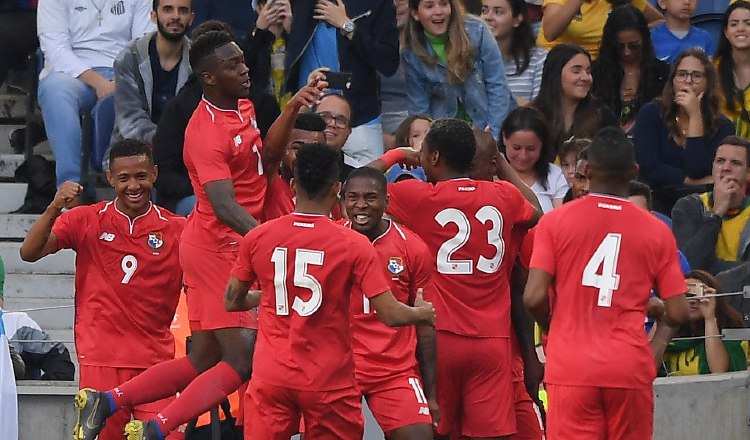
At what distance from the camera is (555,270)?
8.95 m

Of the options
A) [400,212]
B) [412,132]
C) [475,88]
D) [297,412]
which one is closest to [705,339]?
[412,132]

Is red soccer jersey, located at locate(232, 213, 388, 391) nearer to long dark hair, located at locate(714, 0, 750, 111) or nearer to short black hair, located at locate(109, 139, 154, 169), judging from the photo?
short black hair, located at locate(109, 139, 154, 169)

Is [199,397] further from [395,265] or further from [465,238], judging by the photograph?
[465,238]

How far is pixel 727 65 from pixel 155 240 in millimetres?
5159

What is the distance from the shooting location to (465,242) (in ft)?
33.1

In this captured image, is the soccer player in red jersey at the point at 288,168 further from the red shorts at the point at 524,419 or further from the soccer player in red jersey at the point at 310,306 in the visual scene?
the red shorts at the point at 524,419

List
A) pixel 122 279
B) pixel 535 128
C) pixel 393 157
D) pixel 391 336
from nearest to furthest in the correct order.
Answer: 1. pixel 391 336
2. pixel 393 157
3. pixel 122 279
4. pixel 535 128

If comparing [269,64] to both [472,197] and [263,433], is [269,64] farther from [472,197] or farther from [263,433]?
[263,433]

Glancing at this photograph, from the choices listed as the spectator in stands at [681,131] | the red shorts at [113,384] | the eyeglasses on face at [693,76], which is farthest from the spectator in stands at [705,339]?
the red shorts at [113,384]

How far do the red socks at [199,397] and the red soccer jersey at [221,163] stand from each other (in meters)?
0.73

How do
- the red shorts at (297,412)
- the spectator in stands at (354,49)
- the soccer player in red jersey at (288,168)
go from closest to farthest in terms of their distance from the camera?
the red shorts at (297,412) → the soccer player in red jersey at (288,168) → the spectator in stands at (354,49)

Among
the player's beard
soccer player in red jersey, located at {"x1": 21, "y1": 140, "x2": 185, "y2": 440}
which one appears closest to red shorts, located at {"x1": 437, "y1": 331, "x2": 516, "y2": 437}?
soccer player in red jersey, located at {"x1": 21, "y1": 140, "x2": 185, "y2": 440}

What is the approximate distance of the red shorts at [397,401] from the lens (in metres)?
9.52

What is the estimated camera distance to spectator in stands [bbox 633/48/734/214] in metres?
12.8
